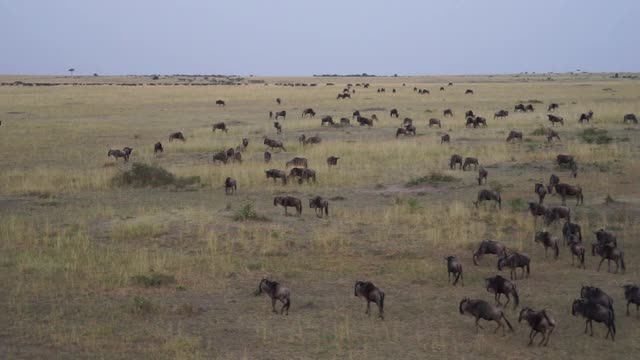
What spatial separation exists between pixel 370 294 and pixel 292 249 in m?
4.85

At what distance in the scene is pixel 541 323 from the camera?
1012 cm

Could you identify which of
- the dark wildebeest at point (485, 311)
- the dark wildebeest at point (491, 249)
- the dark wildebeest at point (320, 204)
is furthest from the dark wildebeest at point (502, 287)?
the dark wildebeest at point (320, 204)

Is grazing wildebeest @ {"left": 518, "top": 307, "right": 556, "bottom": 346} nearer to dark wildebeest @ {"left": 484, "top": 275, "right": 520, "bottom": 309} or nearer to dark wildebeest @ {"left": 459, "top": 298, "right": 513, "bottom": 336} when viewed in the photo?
dark wildebeest @ {"left": 459, "top": 298, "right": 513, "bottom": 336}

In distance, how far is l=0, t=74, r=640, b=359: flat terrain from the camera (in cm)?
1055

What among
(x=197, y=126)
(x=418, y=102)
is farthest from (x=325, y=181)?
(x=418, y=102)

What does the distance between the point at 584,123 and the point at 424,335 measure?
3513cm

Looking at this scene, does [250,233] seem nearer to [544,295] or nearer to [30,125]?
[544,295]

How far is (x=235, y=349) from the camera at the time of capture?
1016 cm

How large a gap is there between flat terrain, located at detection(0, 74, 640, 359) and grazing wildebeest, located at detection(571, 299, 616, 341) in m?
0.25

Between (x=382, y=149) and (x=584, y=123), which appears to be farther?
(x=584, y=123)

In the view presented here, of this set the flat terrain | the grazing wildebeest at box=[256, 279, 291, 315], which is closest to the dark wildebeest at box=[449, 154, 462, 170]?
the flat terrain

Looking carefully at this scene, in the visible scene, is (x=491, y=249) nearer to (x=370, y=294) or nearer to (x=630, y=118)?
(x=370, y=294)

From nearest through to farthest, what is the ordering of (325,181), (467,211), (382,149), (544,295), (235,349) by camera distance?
(235,349) → (544,295) → (467,211) → (325,181) → (382,149)

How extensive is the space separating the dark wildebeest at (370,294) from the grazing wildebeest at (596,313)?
2.98 m
